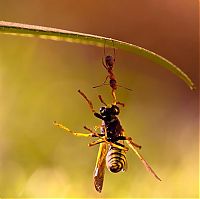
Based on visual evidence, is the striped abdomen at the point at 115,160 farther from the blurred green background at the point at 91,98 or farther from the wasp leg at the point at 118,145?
the blurred green background at the point at 91,98

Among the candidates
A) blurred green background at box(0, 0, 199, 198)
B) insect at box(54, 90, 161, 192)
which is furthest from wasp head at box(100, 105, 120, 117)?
blurred green background at box(0, 0, 199, 198)

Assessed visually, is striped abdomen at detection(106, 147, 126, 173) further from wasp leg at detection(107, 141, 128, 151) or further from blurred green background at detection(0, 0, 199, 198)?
blurred green background at detection(0, 0, 199, 198)

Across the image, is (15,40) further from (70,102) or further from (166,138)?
(166,138)

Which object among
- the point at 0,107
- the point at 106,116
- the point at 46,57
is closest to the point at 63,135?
the point at 0,107

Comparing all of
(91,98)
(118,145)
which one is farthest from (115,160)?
(91,98)

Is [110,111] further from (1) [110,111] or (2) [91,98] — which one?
(2) [91,98]

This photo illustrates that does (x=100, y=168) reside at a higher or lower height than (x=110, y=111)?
lower

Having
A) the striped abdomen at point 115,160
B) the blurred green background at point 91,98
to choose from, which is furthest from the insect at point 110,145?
the blurred green background at point 91,98
